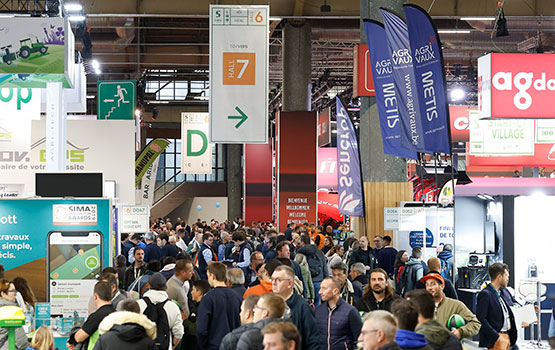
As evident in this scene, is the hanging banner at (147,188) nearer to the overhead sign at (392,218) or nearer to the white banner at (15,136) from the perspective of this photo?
the white banner at (15,136)

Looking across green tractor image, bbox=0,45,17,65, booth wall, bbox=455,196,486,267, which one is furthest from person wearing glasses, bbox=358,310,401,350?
booth wall, bbox=455,196,486,267

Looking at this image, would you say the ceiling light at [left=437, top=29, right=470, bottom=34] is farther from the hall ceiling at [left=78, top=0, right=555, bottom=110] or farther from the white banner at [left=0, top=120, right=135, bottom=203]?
the white banner at [left=0, top=120, right=135, bottom=203]

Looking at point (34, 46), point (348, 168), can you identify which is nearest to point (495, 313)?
point (34, 46)

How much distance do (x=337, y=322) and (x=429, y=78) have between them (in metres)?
4.35

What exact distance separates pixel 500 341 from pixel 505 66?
14.5 feet

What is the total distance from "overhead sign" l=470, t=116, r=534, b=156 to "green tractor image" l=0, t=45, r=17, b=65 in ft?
39.4

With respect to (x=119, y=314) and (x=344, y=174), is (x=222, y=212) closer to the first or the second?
(x=344, y=174)

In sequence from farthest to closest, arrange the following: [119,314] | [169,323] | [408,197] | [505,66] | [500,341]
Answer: [408,197]
[505,66]
[500,341]
[169,323]
[119,314]

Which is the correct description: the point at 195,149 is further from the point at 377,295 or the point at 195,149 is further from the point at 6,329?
the point at 6,329

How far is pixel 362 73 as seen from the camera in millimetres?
16359

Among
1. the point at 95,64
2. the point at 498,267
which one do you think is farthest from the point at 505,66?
the point at 95,64

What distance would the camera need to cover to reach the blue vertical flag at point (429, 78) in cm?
971

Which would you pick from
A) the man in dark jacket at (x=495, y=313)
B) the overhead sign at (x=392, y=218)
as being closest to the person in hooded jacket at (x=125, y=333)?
the man in dark jacket at (x=495, y=313)

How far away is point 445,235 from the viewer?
1539 cm
